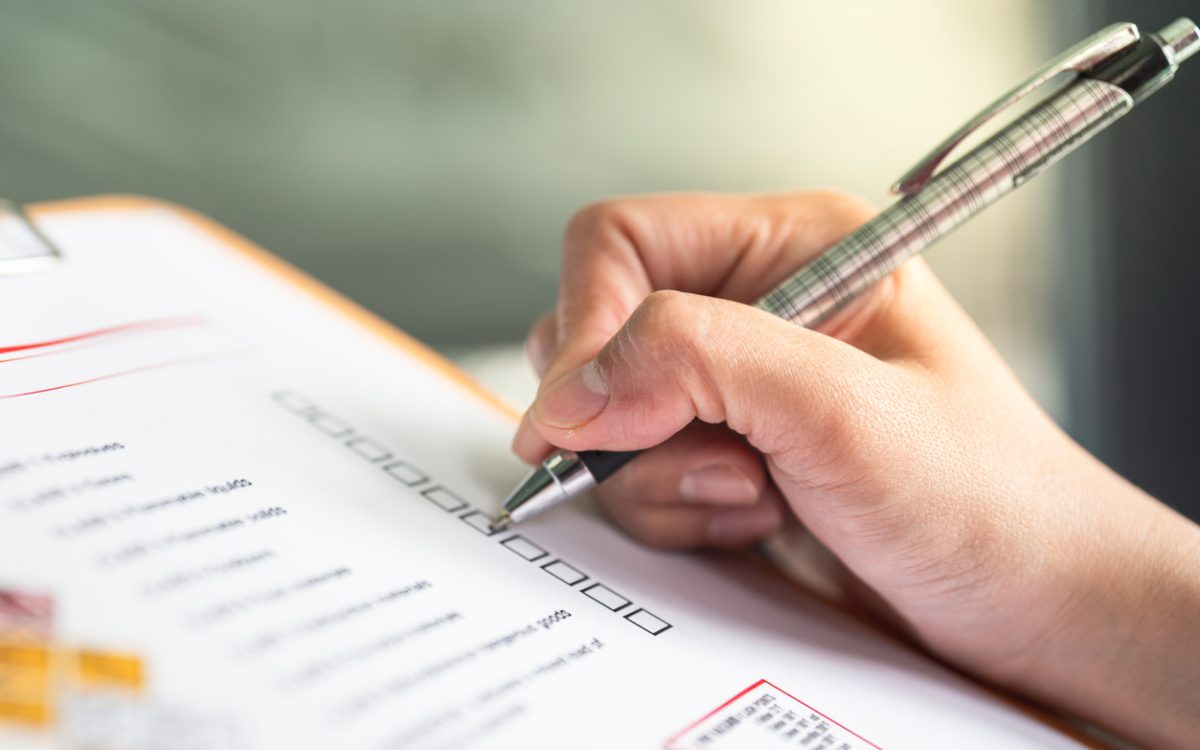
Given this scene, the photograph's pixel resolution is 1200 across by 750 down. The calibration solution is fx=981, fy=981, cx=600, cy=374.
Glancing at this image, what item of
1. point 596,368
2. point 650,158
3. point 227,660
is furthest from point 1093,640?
point 650,158

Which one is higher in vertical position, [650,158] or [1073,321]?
[650,158]

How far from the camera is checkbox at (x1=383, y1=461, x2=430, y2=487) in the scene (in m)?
0.41

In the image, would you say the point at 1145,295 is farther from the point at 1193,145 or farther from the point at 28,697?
the point at 28,697

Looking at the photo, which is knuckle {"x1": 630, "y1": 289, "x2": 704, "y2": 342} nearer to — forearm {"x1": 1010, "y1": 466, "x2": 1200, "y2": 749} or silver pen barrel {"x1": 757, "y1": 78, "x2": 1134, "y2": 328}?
silver pen barrel {"x1": 757, "y1": 78, "x2": 1134, "y2": 328}

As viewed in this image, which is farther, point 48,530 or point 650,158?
point 650,158

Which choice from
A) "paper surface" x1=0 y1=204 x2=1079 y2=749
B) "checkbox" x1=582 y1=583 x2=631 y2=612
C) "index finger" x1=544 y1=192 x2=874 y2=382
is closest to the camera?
"paper surface" x1=0 y1=204 x2=1079 y2=749

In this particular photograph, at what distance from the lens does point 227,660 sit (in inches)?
10.8

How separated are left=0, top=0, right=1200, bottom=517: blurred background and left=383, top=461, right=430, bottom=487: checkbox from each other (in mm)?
553

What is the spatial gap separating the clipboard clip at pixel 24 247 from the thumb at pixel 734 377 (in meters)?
0.28

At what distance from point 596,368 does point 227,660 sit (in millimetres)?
183

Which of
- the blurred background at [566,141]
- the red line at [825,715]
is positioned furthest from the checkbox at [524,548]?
the blurred background at [566,141]

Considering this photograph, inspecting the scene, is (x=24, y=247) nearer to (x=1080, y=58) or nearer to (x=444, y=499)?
(x=444, y=499)

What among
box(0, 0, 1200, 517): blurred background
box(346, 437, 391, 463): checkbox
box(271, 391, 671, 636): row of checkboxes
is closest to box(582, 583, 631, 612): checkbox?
box(271, 391, 671, 636): row of checkboxes

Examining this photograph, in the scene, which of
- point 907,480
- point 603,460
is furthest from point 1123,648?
point 603,460
